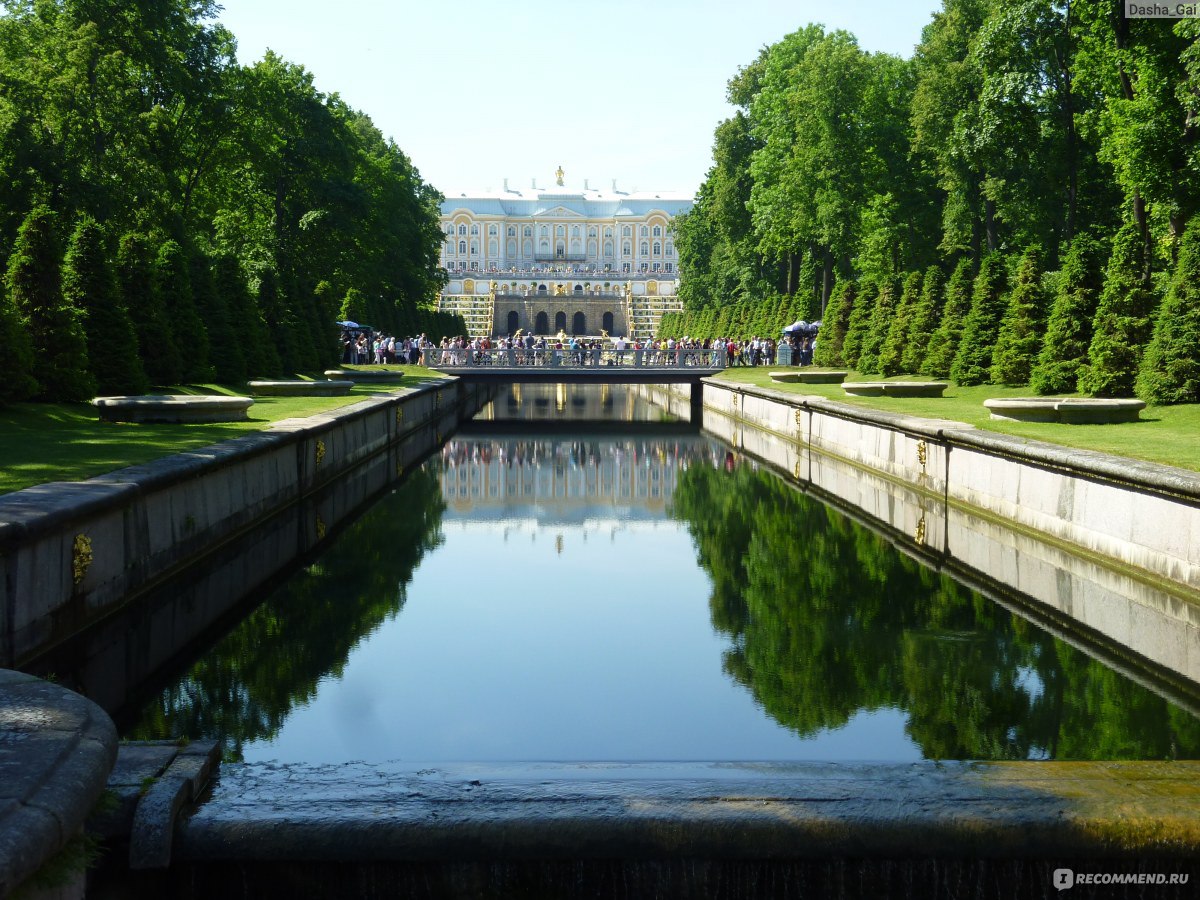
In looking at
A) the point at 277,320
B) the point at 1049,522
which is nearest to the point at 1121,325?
the point at 1049,522

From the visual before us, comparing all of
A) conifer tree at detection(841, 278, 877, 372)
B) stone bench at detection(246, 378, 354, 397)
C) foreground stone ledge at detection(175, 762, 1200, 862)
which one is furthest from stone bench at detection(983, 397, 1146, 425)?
conifer tree at detection(841, 278, 877, 372)

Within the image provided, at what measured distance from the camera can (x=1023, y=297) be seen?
96.0 ft

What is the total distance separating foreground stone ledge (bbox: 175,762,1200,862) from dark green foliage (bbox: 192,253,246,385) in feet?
78.6

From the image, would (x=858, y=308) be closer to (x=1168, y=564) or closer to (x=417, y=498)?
(x=417, y=498)

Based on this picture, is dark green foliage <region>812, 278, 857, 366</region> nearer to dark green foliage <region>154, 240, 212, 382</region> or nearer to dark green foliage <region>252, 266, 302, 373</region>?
dark green foliage <region>252, 266, 302, 373</region>

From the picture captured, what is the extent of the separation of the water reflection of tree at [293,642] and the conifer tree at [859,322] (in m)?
26.4

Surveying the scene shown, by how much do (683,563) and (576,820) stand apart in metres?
10.3

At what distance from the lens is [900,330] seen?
122 ft

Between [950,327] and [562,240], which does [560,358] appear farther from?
[562,240]

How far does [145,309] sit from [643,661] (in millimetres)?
16760

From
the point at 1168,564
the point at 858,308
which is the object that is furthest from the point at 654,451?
the point at 1168,564

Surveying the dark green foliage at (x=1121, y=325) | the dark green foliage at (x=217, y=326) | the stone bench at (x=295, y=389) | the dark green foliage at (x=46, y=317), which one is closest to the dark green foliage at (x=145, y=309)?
the dark green foliage at (x=217, y=326)

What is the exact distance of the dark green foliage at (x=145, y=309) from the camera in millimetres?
24266

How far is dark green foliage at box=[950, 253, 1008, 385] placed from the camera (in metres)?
31.2
